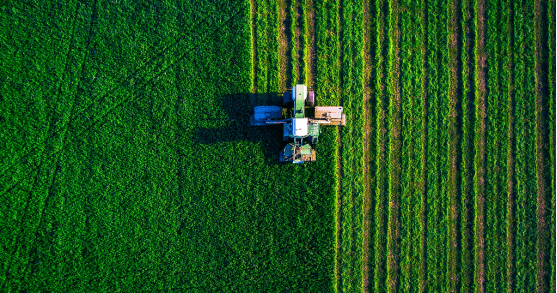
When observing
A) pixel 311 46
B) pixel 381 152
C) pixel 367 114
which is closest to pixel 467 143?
pixel 381 152

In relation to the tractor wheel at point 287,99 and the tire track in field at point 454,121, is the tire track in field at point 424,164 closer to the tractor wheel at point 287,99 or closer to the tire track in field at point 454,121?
the tire track in field at point 454,121

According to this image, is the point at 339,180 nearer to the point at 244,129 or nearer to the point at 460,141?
the point at 244,129

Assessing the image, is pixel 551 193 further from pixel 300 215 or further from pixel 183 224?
pixel 183 224

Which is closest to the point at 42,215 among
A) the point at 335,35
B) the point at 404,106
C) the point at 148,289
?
the point at 148,289

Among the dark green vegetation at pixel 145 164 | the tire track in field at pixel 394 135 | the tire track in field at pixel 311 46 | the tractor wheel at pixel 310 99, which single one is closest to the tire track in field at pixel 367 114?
the tire track in field at pixel 394 135

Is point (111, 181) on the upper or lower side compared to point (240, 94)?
lower

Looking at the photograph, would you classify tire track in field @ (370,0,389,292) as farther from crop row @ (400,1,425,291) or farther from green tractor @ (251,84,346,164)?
green tractor @ (251,84,346,164)

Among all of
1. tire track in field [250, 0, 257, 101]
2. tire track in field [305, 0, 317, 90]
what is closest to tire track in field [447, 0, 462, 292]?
tire track in field [305, 0, 317, 90]
